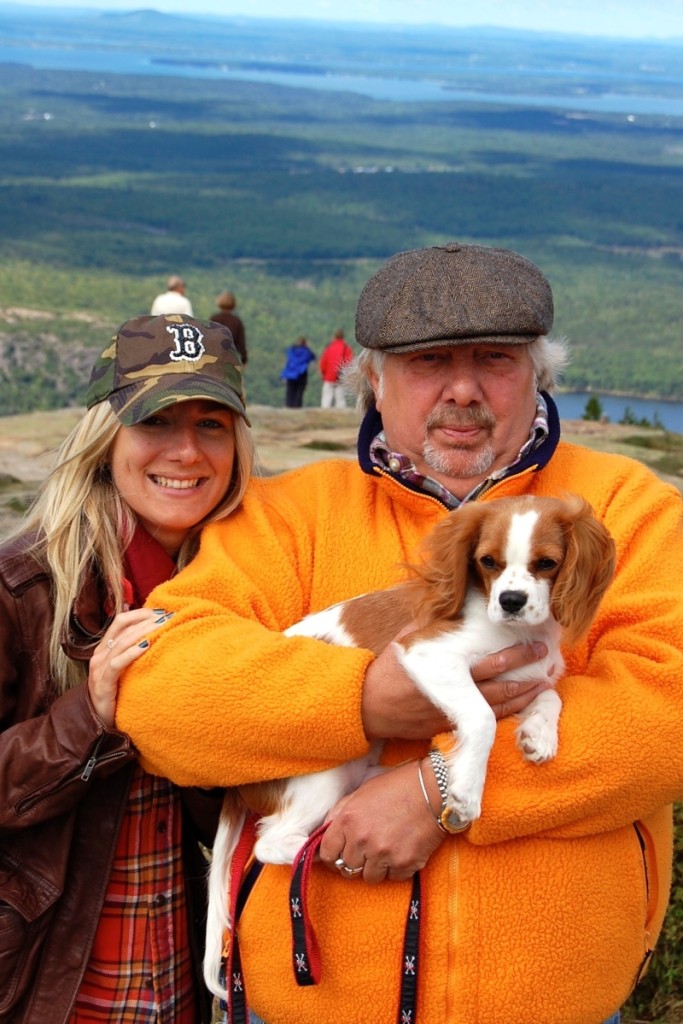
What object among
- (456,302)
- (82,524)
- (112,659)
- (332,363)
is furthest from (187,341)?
(332,363)

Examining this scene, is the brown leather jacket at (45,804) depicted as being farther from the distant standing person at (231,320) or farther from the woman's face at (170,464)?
the distant standing person at (231,320)

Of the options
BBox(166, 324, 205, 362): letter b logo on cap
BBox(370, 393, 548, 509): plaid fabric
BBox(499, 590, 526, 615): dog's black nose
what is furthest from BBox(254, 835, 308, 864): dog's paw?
BBox(166, 324, 205, 362): letter b logo on cap

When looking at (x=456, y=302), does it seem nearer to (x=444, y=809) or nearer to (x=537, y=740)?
(x=537, y=740)

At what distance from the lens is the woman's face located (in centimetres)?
353

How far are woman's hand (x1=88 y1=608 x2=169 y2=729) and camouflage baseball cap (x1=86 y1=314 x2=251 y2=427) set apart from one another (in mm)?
591

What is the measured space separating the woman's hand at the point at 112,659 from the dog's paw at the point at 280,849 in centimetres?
54

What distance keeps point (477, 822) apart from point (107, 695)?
3.42 ft

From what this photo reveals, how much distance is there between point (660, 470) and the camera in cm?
1280

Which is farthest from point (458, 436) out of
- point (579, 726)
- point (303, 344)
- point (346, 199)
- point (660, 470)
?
point (346, 199)

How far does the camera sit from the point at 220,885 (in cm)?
347

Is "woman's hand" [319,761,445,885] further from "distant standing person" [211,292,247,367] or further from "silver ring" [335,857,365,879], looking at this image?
"distant standing person" [211,292,247,367]

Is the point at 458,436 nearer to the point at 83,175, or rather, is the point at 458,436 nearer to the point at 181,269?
the point at 181,269

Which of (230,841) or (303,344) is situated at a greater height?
(230,841)

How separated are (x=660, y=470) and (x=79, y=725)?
10470 mm
